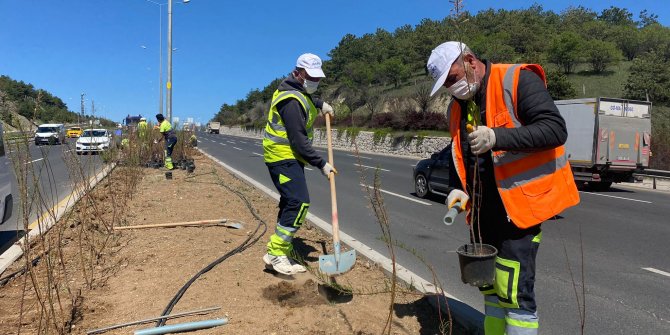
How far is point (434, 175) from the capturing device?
10727 millimetres

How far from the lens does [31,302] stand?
3566 millimetres

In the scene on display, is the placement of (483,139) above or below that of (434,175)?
above

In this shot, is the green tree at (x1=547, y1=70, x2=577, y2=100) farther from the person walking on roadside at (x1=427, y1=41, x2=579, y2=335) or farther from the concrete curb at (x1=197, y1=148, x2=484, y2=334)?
the person walking on roadside at (x1=427, y1=41, x2=579, y2=335)

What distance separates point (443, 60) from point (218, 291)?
8.18ft

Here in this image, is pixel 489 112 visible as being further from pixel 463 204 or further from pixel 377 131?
pixel 377 131

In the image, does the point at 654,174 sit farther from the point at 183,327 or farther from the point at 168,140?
the point at 183,327

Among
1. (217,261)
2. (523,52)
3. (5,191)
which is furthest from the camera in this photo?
(523,52)

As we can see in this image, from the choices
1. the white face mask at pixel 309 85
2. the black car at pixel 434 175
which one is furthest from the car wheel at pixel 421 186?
the white face mask at pixel 309 85

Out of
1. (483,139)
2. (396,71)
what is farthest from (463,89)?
(396,71)

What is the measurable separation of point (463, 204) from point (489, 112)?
52 cm

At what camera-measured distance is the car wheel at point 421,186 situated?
11039 mm

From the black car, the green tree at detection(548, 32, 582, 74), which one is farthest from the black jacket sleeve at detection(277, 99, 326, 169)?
the green tree at detection(548, 32, 582, 74)

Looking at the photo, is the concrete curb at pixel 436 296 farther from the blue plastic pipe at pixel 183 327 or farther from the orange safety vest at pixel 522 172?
the blue plastic pipe at pixel 183 327

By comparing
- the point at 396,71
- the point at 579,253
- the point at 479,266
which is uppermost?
the point at 396,71
